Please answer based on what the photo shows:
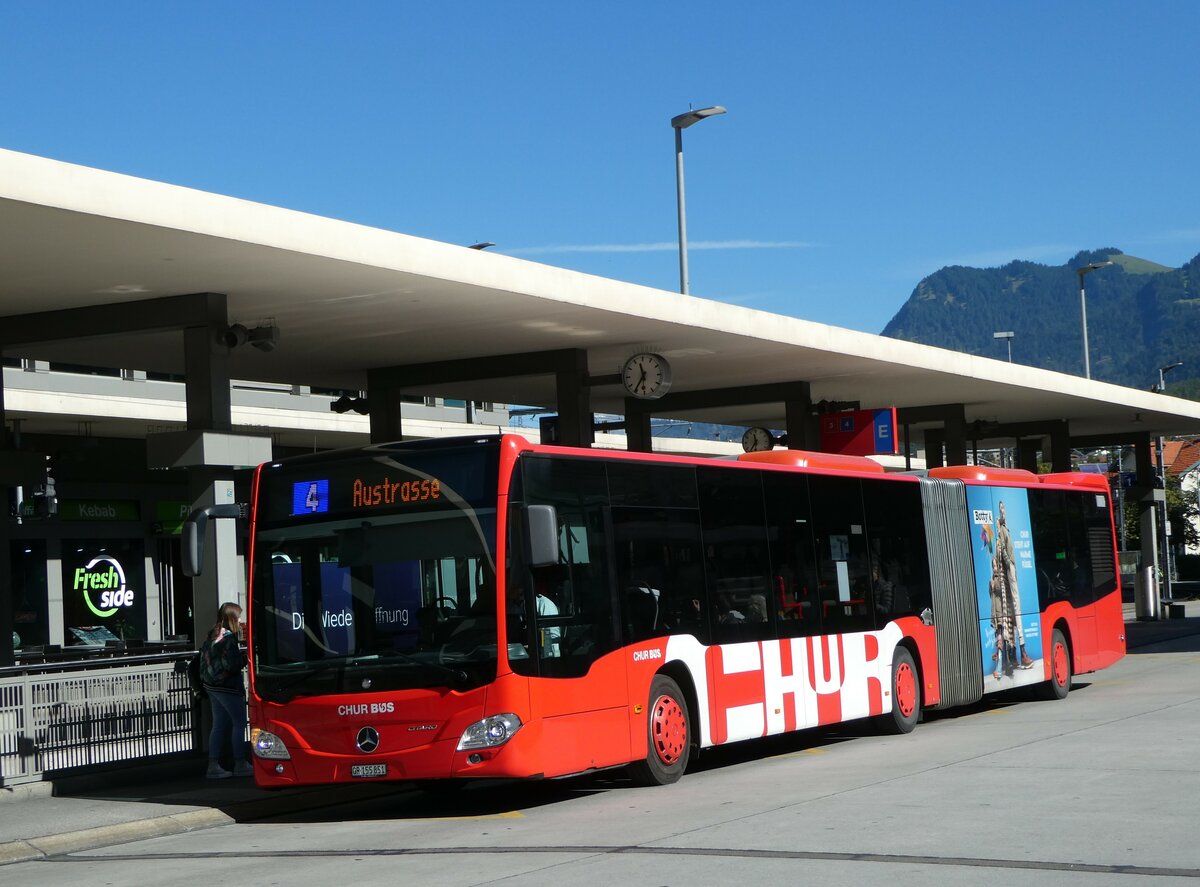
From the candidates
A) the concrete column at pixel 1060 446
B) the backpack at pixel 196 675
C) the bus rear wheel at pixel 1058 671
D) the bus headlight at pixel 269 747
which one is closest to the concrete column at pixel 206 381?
the backpack at pixel 196 675

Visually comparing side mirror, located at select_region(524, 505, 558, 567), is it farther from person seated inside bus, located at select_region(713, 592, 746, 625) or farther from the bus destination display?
person seated inside bus, located at select_region(713, 592, 746, 625)

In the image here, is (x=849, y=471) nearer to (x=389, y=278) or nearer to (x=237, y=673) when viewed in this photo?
(x=389, y=278)

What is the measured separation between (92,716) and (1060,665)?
13.2 metres

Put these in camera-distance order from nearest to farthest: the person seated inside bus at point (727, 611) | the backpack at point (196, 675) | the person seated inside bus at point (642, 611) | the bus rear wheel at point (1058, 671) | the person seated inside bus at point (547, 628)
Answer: the person seated inside bus at point (547, 628) → the person seated inside bus at point (642, 611) → the person seated inside bus at point (727, 611) → the backpack at point (196, 675) → the bus rear wheel at point (1058, 671)

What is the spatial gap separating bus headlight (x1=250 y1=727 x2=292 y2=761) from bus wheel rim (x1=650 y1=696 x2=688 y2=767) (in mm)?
3118

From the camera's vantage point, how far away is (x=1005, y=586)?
69.7 ft

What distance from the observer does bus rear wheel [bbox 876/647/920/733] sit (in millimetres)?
18328

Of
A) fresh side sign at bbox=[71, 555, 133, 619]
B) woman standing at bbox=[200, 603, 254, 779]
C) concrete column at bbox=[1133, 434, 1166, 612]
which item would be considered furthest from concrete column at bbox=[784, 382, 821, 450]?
concrete column at bbox=[1133, 434, 1166, 612]

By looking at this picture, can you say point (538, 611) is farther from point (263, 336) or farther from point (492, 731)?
point (263, 336)

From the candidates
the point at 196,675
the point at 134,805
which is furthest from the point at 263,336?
the point at 134,805

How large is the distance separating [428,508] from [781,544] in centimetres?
488

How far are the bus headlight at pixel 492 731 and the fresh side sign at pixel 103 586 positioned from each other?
2560cm

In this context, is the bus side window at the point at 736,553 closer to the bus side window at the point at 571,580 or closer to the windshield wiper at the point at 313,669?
the bus side window at the point at 571,580

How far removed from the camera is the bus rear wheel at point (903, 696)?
1833 centimetres
